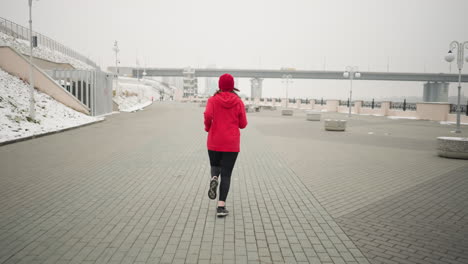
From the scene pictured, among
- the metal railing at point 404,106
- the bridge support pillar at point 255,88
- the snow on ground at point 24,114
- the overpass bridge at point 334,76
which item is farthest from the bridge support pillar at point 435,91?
the snow on ground at point 24,114

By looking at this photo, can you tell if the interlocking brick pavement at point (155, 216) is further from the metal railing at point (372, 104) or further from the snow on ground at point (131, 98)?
the metal railing at point (372, 104)

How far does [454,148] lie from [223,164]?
8064 mm

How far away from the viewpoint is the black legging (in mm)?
4887

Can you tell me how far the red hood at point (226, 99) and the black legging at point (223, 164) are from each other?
2.22ft

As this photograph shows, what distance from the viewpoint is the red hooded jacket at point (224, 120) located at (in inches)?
189

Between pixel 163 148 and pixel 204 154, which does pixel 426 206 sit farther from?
pixel 163 148

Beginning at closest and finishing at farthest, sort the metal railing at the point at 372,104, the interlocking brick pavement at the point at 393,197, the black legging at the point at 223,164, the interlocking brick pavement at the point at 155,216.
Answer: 1. the interlocking brick pavement at the point at 155,216
2. the interlocking brick pavement at the point at 393,197
3. the black legging at the point at 223,164
4. the metal railing at the point at 372,104

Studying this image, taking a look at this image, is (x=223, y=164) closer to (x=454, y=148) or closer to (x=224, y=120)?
(x=224, y=120)

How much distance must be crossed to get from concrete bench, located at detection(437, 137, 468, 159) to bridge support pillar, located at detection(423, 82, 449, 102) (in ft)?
304

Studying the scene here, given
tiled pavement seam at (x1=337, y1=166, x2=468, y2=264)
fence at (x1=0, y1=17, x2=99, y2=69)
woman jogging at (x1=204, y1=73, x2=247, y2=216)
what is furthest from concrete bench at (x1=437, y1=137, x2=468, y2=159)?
fence at (x1=0, y1=17, x2=99, y2=69)

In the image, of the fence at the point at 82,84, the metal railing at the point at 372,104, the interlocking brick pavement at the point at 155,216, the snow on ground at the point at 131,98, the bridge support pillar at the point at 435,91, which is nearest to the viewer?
the interlocking brick pavement at the point at 155,216

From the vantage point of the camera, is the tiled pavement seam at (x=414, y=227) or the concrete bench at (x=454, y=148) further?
the concrete bench at (x=454, y=148)

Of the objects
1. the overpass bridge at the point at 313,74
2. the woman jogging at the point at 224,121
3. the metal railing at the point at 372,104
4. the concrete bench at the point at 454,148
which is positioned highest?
the overpass bridge at the point at 313,74

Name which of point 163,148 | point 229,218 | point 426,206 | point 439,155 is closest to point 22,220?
point 229,218
